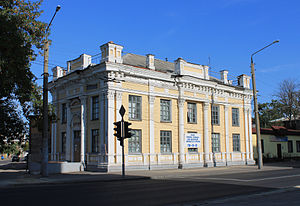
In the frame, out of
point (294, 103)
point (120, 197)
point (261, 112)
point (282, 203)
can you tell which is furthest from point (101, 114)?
point (261, 112)

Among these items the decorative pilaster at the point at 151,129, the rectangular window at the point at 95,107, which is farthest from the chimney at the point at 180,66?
the rectangular window at the point at 95,107

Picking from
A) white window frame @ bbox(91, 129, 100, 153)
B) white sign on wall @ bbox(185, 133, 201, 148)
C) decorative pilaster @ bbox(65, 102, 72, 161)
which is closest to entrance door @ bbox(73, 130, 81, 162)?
decorative pilaster @ bbox(65, 102, 72, 161)

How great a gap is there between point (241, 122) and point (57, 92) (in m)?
18.5

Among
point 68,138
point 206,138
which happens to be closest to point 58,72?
point 68,138

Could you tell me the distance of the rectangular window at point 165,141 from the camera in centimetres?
2484

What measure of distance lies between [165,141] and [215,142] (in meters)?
6.20

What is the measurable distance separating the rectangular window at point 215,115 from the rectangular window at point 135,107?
823cm

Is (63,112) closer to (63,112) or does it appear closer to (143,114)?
(63,112)

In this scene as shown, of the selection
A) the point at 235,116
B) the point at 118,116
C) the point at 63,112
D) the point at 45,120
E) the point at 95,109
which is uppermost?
the point at 63,112

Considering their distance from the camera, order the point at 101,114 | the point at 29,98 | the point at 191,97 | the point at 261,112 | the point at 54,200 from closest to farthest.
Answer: the point at 54,200 → the point at 29,98 → the point at 101,114 → the point at 191,97 → the point at 261,112

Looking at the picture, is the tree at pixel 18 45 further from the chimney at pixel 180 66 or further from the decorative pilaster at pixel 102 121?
the chimney at pixel 180 66

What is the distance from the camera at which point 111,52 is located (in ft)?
73.8

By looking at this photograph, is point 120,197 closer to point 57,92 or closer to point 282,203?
point 282,203

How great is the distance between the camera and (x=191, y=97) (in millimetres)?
27094
